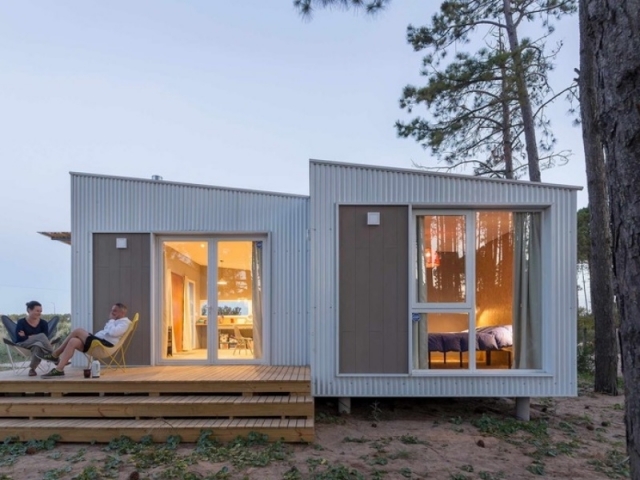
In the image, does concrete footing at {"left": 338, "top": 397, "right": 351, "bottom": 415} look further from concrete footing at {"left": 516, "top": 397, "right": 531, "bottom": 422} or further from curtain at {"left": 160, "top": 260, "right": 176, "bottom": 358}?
curtain at {"left": 160, "top": 260, "right": 176, "bottom": 358}

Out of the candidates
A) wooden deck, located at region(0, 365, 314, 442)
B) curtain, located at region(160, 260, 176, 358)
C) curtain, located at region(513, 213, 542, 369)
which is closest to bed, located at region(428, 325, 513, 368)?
curtain, located at region(513, 213, 542, 369)

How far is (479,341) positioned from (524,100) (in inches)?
216

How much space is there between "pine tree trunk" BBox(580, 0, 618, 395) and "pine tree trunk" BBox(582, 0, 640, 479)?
6.28 m

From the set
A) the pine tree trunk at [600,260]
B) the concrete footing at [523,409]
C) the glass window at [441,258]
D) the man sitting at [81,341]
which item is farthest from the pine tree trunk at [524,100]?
the man sitting at [81,341]

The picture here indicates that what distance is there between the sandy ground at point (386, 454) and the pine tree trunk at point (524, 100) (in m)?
5.01

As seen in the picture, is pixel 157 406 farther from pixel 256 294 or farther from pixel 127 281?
pixel 127 281

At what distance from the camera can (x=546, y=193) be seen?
513 cm

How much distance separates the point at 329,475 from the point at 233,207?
3848 mm

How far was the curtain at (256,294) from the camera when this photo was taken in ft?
20.9

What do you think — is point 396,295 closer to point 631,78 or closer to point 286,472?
point 286,472

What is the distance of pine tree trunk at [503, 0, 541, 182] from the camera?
8445 millimetres

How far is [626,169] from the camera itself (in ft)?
4.45

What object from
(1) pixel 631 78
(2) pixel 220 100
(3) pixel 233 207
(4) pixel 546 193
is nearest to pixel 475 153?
(4) pixel 546 193

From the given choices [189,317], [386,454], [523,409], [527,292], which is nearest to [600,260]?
[527,292]
